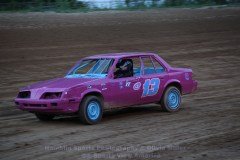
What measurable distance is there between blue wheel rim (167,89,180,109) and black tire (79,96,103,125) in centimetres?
212

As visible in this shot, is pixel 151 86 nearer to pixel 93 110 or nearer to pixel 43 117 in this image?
pixel 93 110

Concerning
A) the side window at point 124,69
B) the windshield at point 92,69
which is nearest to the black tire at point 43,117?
the windshield at point 92,69

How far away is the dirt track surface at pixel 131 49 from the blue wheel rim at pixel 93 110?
0.70 ft

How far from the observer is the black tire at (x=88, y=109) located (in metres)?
10.0

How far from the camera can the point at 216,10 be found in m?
A: 42.0

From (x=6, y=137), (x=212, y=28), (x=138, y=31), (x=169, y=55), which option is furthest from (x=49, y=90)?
(x=212, y=28)

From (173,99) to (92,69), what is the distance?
2161 millimetres

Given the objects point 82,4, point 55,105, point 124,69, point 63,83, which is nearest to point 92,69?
point 124,69

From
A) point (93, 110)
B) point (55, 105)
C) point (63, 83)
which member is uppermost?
point (63, 83)

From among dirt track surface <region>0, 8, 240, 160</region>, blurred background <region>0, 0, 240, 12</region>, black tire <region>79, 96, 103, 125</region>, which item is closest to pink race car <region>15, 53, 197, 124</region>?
black tire <region>79, 96, 103, 125</region>

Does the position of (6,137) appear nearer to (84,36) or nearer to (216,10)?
(84,36)

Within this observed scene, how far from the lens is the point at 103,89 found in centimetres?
1041

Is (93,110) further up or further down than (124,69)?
further down

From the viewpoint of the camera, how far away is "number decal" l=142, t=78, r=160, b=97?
37.1 ft
